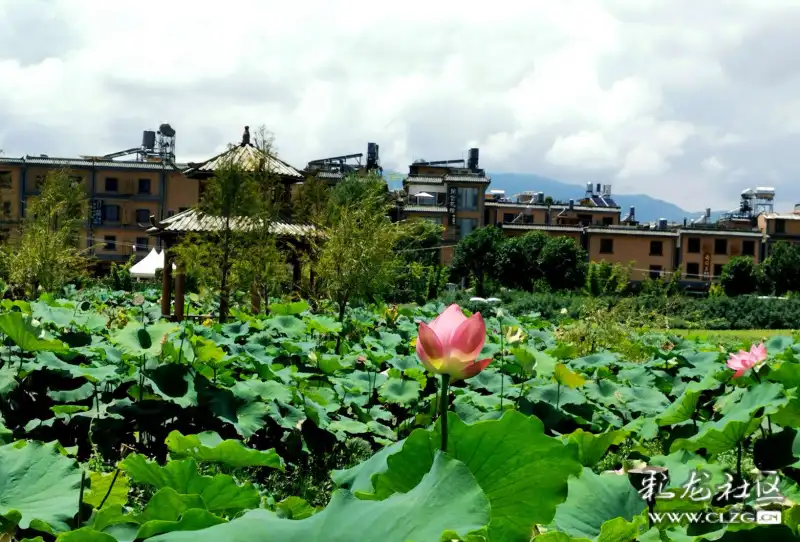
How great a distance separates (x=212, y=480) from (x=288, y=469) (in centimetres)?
339

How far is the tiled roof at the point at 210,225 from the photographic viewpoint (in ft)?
46.0

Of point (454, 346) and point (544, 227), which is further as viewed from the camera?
point (544, 227)

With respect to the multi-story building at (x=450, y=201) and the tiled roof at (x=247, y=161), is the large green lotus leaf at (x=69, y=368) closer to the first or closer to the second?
the tiled roof at (x=247, y=161)

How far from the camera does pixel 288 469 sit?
473 centimetres

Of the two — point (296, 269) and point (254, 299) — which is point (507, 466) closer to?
point (254, 299)

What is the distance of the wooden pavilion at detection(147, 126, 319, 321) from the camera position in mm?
14586

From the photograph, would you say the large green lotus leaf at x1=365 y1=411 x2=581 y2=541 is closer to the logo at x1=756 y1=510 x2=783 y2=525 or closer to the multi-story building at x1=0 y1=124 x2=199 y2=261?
the logo at x1=756 y1=510 x2=783 y2=525

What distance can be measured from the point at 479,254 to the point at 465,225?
6483 millimetres

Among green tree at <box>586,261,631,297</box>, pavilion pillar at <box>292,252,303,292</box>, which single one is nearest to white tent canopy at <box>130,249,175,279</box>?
pavilion pillar at <box>292,252,303,292</box>

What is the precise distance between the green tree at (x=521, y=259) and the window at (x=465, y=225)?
266 inches

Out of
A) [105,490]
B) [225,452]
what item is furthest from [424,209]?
[105,490]

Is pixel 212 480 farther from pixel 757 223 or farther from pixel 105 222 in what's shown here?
pixel 757 223

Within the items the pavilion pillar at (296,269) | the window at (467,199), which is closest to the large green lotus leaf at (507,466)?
the pavilion pillar at (296,269)

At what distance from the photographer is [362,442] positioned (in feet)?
16.5
